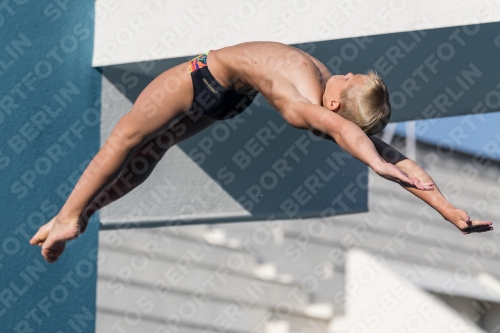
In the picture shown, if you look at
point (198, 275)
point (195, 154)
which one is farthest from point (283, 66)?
point (198, 275)

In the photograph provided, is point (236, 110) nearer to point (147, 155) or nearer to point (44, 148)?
point (147, 155)

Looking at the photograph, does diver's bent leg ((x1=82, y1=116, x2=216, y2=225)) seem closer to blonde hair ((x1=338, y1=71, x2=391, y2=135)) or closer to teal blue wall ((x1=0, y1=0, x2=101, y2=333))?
blonde hair ((x1=338, y1=71, x2=391, y2=135))

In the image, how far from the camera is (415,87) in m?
4.39

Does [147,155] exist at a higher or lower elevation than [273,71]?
lower

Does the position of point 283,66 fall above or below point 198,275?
above

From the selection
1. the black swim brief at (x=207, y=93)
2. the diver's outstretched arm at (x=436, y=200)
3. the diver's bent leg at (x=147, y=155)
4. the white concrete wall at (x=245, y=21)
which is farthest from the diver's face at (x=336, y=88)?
the white concrete wall at (x=245, y=21)

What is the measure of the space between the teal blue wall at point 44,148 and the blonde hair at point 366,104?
207 cm

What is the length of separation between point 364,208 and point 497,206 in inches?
43.3

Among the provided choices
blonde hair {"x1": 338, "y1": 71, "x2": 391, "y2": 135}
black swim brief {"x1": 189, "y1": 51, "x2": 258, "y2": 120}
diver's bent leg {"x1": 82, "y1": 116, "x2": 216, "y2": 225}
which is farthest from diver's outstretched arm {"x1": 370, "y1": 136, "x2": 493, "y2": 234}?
diver's bent leg {"x1": 82, "y1": 116, "x2": 216, "y2": 225}

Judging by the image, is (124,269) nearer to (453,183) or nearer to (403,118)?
(403,118)

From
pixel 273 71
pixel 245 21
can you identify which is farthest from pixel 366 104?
pixel 245 21

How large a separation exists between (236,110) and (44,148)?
1492mm

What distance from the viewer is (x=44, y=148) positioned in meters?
4.02

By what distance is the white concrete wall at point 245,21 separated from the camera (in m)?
3.54
